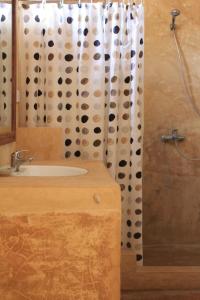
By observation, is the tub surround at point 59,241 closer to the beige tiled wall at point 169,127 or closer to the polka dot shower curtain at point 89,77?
the polka dot shower curtain at point 89,77

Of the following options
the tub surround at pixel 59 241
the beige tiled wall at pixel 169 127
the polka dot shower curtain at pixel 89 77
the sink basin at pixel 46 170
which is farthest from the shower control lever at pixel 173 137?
the tub surround at pixel 59 241

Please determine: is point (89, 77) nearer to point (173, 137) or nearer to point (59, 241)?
point (173, 137)

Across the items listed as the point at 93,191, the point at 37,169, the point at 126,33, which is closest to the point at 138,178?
the point at 37,169

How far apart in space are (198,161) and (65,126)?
3.92 feet

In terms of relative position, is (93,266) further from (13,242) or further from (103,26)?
(103,26)

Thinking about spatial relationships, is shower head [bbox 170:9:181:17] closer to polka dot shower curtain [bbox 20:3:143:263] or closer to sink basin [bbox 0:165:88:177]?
polka dot shower curtain [bbox 20:3:143:263]

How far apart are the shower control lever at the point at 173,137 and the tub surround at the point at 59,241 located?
1811 millimetres

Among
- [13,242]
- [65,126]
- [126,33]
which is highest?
[126,33]

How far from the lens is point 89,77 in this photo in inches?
96.0

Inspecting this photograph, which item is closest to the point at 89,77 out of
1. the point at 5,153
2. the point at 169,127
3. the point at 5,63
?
the point at 5,63

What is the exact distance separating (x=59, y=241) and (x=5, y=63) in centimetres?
121

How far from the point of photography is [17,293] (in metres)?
1.24

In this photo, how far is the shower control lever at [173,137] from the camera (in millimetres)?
3020

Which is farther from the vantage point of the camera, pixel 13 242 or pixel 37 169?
pixel 37 169
